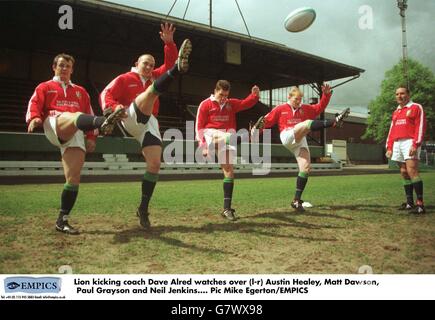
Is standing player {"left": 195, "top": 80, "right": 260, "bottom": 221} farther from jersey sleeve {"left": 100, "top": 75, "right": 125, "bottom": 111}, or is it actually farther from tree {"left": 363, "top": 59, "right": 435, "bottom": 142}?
tree {"left": 363, "top": 59, "right": 435, "bottom": 142}

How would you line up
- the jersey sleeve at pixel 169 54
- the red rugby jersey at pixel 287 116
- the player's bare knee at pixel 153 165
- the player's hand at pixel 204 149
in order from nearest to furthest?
1. the player's bare knee at pixel 153 165
2. the jersey sleeve at pixel 169 54
3. the player's hand at pixel 204 149
4. the red rugby jersey at pixel 287 116

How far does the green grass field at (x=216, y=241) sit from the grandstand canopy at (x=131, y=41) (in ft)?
41.8

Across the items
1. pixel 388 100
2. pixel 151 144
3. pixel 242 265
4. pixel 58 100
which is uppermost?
pixel 388 100

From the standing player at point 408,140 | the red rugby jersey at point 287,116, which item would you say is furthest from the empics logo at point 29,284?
the standing player at point 408,140

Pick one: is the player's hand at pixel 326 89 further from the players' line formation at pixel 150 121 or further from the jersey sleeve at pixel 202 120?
the jersey sleeve at pixel 202 120

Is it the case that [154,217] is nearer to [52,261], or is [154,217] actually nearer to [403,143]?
[52,261]

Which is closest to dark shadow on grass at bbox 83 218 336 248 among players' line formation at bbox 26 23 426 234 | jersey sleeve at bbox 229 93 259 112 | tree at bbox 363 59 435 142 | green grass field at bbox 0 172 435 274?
green grass field at bbox 0 172 435 274

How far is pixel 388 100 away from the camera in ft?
99.4

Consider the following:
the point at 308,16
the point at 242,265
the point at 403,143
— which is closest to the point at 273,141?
the point at 308,16

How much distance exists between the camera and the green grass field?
8.70 feet

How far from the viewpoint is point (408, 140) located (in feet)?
18.1

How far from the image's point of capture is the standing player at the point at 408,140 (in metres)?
5.36

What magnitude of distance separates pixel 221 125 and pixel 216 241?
7.23 ft
